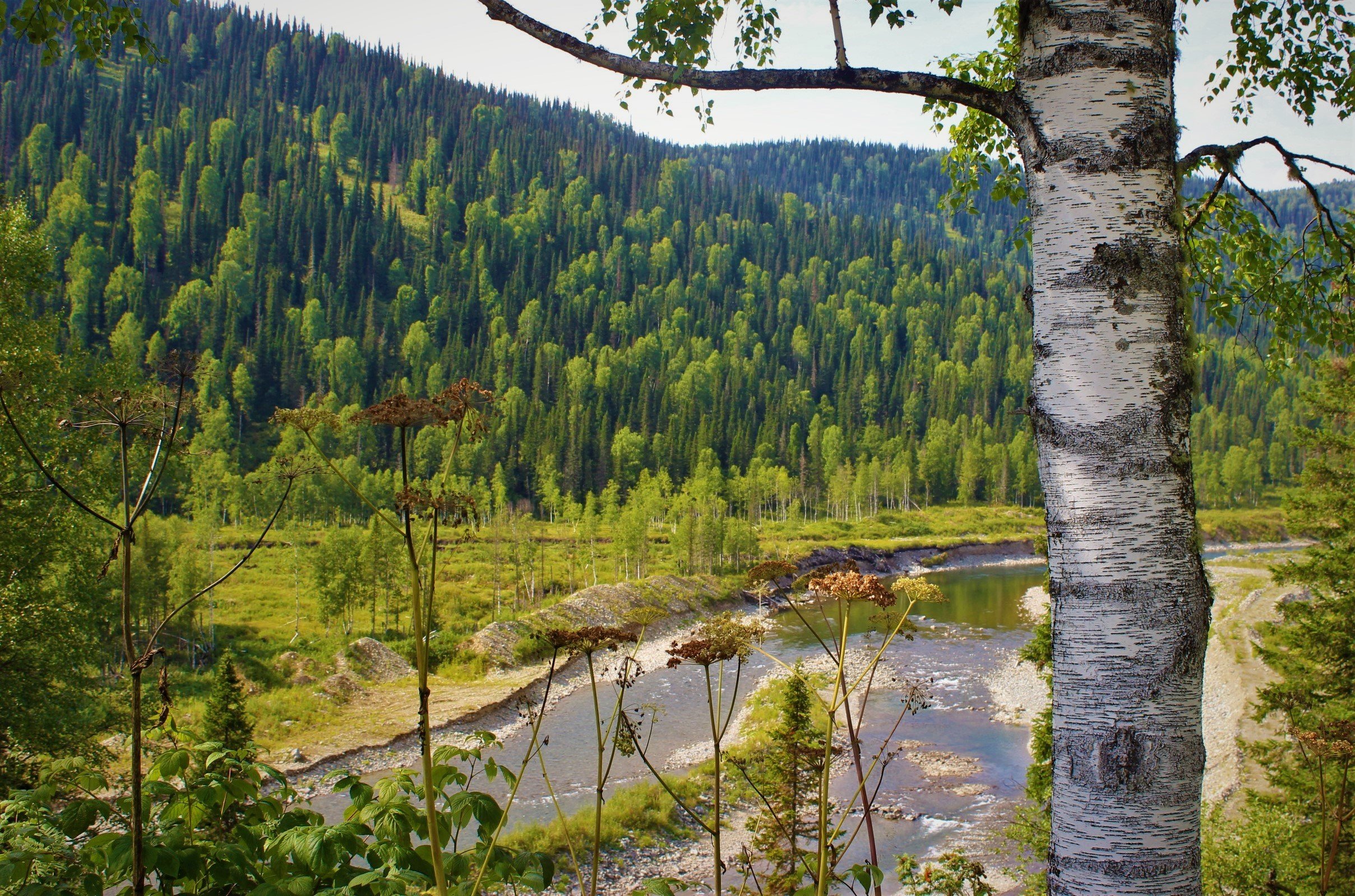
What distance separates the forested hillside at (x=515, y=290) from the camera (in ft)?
275

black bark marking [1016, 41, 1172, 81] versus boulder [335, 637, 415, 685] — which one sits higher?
black bark marking [1016, 41, 1172, 81]

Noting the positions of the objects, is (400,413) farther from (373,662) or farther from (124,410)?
(373,662)

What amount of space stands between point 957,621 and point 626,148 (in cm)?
15760

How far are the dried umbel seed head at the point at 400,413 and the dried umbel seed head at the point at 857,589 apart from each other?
4.39 feet

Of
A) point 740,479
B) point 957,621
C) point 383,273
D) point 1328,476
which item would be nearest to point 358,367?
point 383,273

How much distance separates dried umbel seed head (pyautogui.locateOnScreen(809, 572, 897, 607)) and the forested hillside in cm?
5672

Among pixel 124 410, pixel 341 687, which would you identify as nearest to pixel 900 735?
pixel 341 687

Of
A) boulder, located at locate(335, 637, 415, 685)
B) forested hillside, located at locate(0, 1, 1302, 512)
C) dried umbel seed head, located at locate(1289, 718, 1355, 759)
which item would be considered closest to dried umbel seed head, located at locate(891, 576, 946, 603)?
dried umbel seed head, located at locate(1289, 718, 1355, 759)

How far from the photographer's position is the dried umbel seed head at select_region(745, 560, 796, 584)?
2.86 metres

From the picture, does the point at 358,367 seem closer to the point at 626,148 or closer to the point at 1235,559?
the point at 1235,559

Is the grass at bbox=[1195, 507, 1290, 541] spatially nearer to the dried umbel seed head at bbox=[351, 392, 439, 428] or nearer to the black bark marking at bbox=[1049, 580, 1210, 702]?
the black bark marking at bbox=[1049, 580, 1210, 702]

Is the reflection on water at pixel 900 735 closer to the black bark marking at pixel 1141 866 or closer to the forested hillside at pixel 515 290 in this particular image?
the black bark marking at pixel 1141 866

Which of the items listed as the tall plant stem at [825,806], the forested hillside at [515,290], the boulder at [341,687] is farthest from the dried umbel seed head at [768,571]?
Answer: the forested hillside at [515,290]

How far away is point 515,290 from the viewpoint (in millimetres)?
125250
